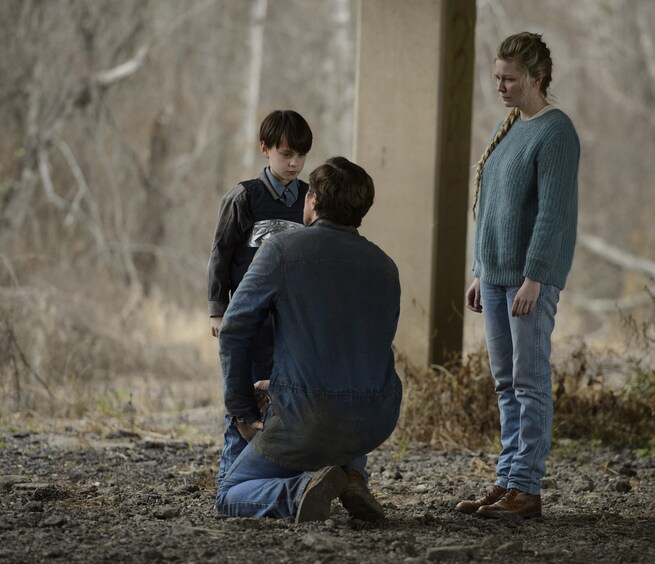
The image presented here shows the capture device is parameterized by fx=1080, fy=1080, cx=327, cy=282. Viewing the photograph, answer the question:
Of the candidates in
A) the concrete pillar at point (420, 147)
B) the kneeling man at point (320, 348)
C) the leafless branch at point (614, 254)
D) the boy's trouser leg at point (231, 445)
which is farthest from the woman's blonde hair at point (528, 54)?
the leafless branch at point (614, 254)

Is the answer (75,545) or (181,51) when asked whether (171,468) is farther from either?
(181,51)

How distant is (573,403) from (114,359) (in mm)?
5019

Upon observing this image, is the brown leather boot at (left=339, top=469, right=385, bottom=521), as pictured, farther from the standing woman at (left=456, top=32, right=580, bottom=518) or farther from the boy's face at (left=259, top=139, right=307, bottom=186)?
the boy's face at (left=259, top=139, right=307, bottom=186)

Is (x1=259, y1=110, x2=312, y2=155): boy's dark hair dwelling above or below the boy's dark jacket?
above

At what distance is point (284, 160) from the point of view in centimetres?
442

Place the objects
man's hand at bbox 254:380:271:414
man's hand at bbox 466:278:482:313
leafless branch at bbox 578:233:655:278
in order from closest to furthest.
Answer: man's hand at bbox 254:380:271:414 < man's hand at bbox 466:278:482:313 < leafless branch at bbox 578:233:655:278

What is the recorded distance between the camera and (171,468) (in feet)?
18.3

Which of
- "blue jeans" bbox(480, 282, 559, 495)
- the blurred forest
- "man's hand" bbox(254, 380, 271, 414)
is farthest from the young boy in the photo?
the blurred forest

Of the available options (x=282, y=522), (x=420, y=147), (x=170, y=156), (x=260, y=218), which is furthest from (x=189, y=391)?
(x=170, y=156)

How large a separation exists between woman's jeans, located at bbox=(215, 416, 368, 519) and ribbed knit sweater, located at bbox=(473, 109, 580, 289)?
101 centimetres

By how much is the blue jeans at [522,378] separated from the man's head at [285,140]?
0.96 meters

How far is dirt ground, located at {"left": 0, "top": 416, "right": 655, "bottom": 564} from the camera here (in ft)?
12.4

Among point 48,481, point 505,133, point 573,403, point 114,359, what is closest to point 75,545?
point 48,481

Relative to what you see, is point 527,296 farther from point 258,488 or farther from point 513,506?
point 258,488
